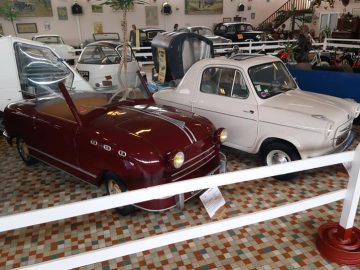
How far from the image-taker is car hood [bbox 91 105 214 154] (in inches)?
130

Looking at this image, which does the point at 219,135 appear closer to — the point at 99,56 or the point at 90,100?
the point at 90,100

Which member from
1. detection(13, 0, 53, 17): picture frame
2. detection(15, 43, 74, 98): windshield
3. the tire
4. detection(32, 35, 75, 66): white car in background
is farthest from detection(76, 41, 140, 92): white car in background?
detection(13, 0, 53, 17): picture frame

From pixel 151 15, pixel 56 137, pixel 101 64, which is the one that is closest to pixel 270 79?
pixel 56 137

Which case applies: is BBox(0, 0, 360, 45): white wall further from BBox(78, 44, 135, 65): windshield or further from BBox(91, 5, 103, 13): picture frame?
BBox(78, 44, 135, 65): windshield

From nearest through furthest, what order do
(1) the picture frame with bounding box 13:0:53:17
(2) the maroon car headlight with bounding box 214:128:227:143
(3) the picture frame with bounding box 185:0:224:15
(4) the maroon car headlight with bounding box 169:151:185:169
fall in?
(4) the maroon car headlight with bounding box 169:151:185:169 < (2) the maroon car headlight with bounding box 214:128:227:143 < (1) the picture frame with bounding box 13:0:53:17 < (3) the picture frame with bounding box 185:0:224:15

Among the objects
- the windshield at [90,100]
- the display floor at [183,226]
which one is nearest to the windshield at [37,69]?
the windshield at [90,100]

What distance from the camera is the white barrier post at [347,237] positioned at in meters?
2.66

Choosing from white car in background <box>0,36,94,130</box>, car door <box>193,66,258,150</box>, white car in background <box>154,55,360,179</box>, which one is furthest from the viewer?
white car in background <box>0,36,94,130</box>

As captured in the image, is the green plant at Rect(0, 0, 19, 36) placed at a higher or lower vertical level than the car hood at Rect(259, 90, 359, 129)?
higher

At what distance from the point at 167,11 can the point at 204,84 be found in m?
16.0

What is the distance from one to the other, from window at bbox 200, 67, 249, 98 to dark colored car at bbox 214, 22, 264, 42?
1300 cm

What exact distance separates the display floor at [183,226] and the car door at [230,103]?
75cm

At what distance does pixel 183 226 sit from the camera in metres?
3.38

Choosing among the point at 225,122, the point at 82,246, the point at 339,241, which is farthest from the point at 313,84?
the point at 82,246
